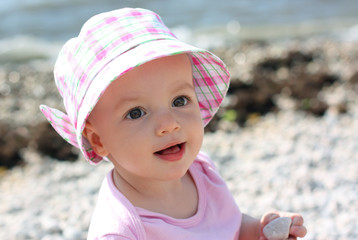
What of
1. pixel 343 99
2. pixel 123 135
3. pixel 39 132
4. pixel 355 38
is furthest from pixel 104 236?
pixel 355 38

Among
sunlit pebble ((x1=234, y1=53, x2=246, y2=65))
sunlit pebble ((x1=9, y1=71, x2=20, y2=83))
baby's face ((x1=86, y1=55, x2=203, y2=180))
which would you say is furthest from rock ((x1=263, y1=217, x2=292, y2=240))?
sunlit pebble ((x1=9, y1=71, x2=20, y2=83))

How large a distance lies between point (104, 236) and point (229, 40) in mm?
6994

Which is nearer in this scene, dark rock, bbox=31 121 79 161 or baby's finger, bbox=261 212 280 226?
baby's finger, bbox=261 212 280 226

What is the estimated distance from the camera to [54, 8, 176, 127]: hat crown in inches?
64.9

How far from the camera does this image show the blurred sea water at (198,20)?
8461mm

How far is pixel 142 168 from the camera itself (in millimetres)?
1664

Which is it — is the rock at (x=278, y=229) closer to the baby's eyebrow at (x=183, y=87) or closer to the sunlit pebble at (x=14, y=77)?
the baby's eyebrow at (x=183, y=87)

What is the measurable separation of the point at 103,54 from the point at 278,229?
2.95 feet

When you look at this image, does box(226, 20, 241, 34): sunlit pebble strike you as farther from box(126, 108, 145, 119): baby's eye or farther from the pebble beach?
box(126, 108, 145, 119): baby's eye

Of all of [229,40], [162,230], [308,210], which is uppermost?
[162,230]

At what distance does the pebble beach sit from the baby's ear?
114cm

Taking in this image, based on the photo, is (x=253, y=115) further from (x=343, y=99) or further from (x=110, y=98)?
(x=110, y=98)

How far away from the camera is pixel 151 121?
63.9 inches

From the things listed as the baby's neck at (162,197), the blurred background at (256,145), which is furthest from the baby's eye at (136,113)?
the blurred background at (256,145)
